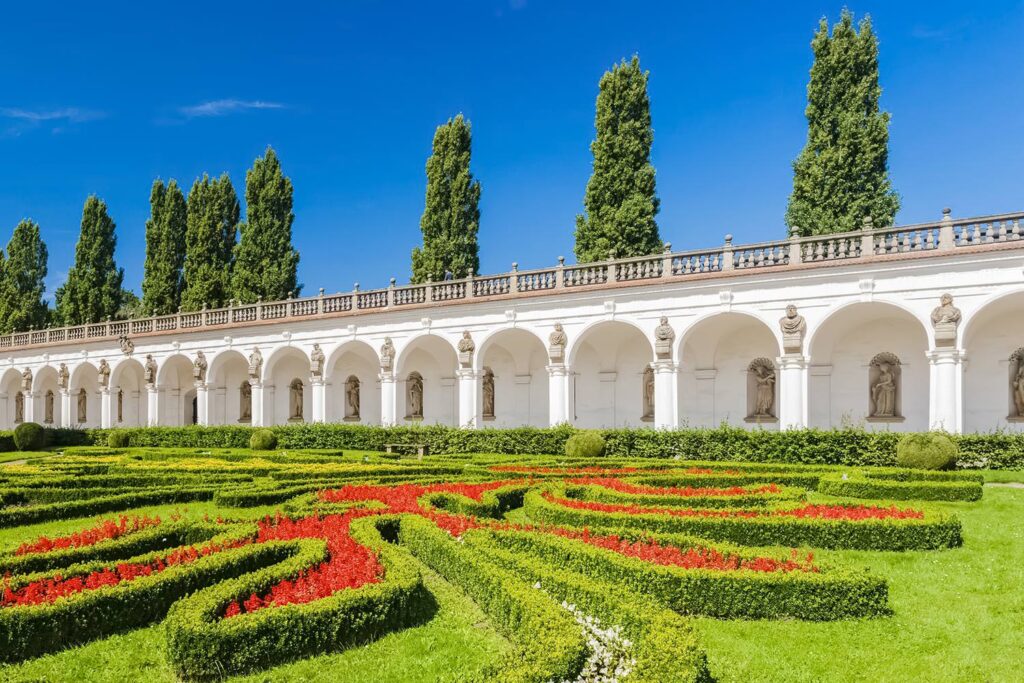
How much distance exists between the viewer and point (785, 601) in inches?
296

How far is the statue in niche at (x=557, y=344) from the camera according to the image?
30328mm

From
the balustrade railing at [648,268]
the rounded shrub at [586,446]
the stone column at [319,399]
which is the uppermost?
the balustrade railing at [648,268]

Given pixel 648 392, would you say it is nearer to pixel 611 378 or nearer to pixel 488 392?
pixel 611 378

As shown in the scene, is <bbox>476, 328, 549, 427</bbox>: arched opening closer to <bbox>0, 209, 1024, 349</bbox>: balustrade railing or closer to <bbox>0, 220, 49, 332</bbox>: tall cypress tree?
<bbox>0, 209, 1024, 349</bbox>: balustrade railing

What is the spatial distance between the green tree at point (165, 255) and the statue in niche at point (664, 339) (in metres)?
37.8

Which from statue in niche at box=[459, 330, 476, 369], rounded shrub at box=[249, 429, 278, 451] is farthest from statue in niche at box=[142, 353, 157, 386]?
statue in niche at box=[459, 330, 476, 369]

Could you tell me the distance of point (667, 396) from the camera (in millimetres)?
27969

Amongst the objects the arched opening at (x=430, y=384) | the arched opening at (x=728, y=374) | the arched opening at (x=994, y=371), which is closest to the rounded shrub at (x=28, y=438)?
the arched opening at (x=430, y=384)

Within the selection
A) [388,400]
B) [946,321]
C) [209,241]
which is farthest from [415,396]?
[946,321]

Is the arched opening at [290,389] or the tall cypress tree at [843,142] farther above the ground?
the tall cypress tree at [843,142]

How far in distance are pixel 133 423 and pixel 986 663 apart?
53301 millimetres

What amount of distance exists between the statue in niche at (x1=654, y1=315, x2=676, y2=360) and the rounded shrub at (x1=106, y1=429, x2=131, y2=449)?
26.7 m

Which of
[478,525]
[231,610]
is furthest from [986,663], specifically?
[231,610]

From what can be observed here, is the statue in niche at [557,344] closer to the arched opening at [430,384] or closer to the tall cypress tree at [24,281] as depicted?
the arched opening at [430,384]
